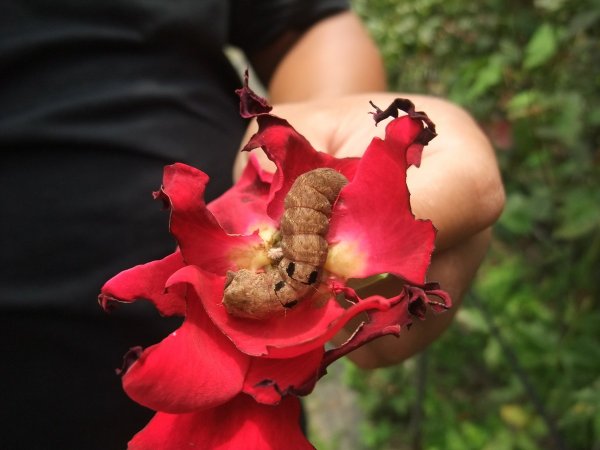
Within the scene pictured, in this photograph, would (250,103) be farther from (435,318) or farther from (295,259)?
(435,318)

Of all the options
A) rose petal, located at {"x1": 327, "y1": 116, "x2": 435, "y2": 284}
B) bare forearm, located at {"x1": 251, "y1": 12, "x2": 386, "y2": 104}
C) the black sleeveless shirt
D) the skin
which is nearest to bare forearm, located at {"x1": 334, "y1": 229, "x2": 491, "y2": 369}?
the skin

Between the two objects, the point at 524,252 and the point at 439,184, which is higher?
the point at 439,184

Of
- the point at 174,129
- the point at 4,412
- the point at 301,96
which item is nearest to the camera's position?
the point at 4,412

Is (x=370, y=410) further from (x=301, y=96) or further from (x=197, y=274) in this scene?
(x=197, y=274)

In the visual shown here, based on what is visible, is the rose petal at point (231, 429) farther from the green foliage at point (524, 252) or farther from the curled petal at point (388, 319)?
the green foliage at point (524, 252)

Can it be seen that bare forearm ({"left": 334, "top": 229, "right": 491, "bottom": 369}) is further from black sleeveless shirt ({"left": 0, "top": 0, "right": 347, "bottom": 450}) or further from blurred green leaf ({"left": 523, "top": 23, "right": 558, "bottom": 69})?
blurred green leaf ({"left": 523, "top": 23, "right": 558, "bottom": 69})

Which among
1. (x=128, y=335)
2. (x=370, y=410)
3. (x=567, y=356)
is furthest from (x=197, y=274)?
(x=370, y=410)

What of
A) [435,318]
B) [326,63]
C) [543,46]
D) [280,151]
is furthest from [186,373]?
[543,46]
